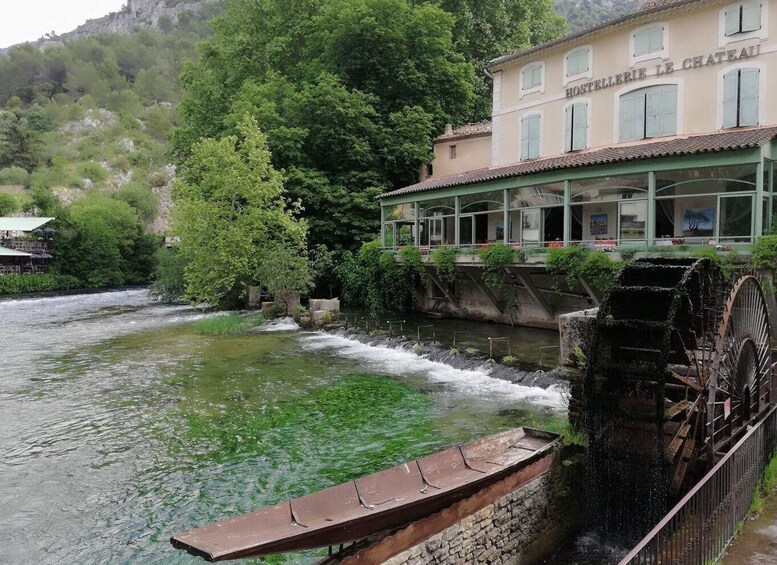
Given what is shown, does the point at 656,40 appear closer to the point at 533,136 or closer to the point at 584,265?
the point at 533,136

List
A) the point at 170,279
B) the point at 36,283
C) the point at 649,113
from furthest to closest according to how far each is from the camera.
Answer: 1. the point at 36,283
2. the point at 170,279
3. the point at 649,113

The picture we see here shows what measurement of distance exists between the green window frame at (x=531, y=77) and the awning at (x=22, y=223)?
4017cm

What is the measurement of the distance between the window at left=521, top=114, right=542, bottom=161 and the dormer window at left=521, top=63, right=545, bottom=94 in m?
1.30

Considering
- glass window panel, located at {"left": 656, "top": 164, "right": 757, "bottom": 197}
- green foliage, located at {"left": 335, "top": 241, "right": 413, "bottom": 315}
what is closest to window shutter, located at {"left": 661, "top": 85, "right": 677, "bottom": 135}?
glass window panel, located at {"left": 656, "top": 164, "right": 757, "bottom": 197}

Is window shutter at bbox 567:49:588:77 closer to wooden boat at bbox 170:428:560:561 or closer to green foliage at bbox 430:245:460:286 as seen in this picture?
green foliage at bbox 430:245:460:286

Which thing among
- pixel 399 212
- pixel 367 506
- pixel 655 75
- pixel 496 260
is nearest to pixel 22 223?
pixel 399 212

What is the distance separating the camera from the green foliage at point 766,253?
15.7m

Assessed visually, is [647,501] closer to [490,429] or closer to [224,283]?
[490,429]

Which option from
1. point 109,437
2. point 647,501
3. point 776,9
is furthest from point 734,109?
point 109,437

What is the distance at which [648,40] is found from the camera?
76.0ft

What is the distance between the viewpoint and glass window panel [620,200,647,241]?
22.8 meters

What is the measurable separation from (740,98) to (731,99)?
314mm

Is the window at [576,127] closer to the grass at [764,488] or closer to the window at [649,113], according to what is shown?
the window at [649,113]

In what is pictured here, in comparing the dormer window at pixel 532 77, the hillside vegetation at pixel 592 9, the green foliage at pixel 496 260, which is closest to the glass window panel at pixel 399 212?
the dormer window at pixel 532 77
